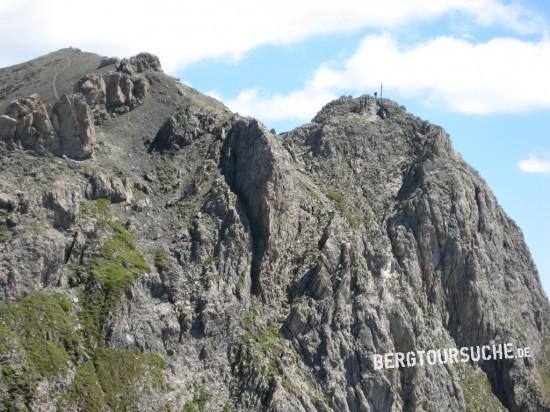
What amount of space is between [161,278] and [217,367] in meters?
20.6

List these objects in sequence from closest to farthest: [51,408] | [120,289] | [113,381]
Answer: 1. [51,408]
2. [113,381]
3. [120,289]

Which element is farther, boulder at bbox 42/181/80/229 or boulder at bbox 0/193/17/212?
boulder at bbox 42/181/80/229

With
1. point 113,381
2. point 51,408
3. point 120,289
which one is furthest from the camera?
point 120,289

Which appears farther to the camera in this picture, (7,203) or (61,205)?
(61,205)

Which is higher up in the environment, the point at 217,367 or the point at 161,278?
the point at 161,278

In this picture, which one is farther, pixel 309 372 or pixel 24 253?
pixel 309 372

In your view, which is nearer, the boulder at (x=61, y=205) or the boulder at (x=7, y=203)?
the boulder at (x=7, y=203)

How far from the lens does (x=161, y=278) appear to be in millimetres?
197000

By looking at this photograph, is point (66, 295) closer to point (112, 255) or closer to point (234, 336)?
point (112, 255)

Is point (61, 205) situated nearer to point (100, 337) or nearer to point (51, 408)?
point (100, 337)

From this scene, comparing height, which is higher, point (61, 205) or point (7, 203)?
point (61, 205)

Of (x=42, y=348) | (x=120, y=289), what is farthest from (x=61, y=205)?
(x=42, y=348)

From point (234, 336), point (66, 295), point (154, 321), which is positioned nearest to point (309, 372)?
point (234, 336)

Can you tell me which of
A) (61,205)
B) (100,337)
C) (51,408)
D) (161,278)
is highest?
(61,205)
